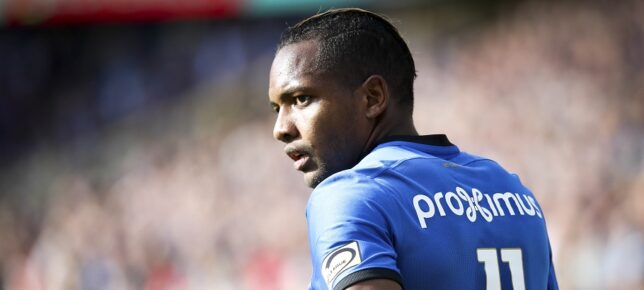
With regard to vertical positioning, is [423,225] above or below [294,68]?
below

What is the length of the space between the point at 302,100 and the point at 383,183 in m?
0.46

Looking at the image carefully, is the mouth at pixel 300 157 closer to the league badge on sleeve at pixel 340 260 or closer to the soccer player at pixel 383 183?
the soccer player at pixel 383 183

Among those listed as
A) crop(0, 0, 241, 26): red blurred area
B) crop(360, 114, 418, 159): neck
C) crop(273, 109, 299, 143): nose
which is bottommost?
crop(360, 114, 418, 159): neck

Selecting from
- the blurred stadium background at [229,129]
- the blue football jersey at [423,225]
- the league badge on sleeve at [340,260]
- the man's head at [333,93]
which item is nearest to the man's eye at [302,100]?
the man's head at [333,93]

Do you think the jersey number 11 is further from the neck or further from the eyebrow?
the eyebrow

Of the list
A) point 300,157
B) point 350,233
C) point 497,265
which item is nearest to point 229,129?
point 300,157

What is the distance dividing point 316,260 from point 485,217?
0.50m

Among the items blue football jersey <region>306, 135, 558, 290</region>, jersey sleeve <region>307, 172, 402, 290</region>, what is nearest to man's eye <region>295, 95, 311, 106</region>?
blue football jersey <region>306, 135, 558, 290</region>

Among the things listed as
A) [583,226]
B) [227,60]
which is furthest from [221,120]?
[583,226]

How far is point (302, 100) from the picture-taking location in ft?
9.14

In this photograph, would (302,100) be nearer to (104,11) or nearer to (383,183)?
(383,183)

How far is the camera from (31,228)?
1203 centimetres

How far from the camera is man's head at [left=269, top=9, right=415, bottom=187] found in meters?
2.76

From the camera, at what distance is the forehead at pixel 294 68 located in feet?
9.01
